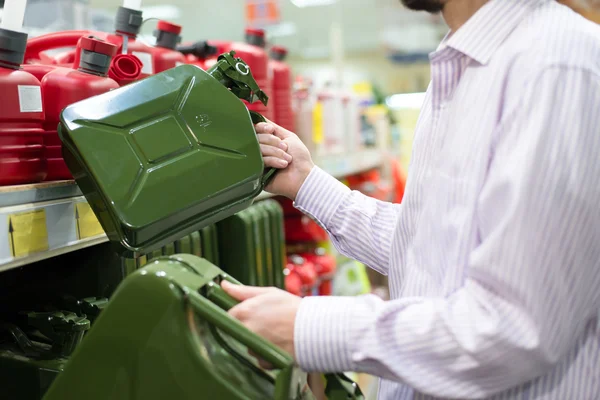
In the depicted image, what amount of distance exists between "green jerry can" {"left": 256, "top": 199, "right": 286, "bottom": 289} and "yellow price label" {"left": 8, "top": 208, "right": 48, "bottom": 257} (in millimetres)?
1047

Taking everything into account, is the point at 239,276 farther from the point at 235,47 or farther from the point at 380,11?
the point at 380,11

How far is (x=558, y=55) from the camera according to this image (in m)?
0.79

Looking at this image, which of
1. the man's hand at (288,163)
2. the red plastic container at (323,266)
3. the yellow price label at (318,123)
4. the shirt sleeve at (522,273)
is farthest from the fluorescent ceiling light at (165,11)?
the shirt sleeve at (522,273)

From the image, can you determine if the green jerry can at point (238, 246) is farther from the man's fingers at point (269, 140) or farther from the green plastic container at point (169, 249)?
the man's fingers at point (269, 140)

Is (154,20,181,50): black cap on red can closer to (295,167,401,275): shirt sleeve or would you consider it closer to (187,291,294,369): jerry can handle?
(295,167,401,275): shirt sleeve

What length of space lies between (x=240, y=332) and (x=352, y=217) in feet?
1.67

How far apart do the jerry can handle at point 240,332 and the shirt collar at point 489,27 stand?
0.49 meters

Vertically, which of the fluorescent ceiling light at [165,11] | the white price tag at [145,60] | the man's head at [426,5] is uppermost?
the man's head at [426,5]

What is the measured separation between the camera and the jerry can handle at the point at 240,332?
80cm

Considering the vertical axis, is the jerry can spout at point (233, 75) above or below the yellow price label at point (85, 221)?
above

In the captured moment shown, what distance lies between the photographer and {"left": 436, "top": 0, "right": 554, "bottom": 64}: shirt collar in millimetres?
891

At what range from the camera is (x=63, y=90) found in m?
1.05

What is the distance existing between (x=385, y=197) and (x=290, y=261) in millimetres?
1721

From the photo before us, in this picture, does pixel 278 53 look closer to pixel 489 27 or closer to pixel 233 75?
pixel 233 75
